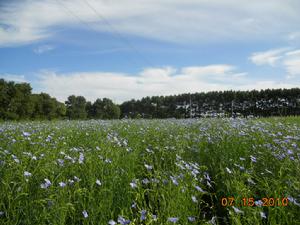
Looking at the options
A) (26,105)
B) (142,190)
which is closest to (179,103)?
(26,105)

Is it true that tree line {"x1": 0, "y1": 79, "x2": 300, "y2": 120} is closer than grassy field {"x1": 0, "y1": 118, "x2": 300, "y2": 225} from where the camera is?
No

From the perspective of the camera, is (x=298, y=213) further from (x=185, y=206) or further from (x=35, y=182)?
(x=35, y=182)

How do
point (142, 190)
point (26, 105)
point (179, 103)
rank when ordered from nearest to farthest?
point (142, 190), point (26, 105), point (179, 103)

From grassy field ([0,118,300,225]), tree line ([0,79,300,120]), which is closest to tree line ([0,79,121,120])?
tree line ([0,79,300,120])

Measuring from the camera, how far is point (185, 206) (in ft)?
8.13

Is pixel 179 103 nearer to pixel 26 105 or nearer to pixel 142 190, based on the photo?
pixel 26 105

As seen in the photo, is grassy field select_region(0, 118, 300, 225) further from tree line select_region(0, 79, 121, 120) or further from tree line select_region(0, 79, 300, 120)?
tree line select_region(0, 79, 300, 120)

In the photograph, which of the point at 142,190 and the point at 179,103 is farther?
the point at 179,103

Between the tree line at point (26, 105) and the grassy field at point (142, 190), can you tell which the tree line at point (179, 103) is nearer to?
the tree line at point (26, 105)

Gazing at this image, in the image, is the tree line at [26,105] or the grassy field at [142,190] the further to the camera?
the tree line at [26,105]

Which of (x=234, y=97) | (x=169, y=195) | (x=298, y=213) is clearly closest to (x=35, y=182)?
(x=169, y=195)

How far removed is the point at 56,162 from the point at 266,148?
9.29ft

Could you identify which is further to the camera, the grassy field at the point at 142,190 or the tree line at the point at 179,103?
the tree line at the point at 179,103

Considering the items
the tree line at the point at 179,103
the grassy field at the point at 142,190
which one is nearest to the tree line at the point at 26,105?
the tree line at the point at 179,103
